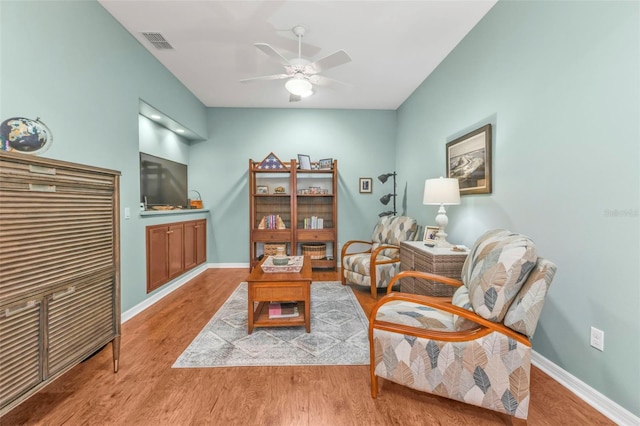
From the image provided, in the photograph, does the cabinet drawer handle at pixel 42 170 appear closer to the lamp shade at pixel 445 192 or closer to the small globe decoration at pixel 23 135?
the small globe decoration at pixel 23 135

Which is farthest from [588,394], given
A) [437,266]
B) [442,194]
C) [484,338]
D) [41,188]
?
[41,188]

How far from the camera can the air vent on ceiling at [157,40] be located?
275 cm

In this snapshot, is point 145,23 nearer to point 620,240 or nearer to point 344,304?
point 344,304

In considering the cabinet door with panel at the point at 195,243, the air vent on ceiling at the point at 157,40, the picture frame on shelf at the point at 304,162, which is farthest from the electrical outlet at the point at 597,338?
the cabinet door with panel at the point at 195,243

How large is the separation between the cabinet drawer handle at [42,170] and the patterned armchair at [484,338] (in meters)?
1.88

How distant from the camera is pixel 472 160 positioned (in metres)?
2.69

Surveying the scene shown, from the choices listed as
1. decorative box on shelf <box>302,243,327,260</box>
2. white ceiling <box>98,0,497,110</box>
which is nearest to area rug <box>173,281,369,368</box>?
decorative box on shelf <box>302,243,327,260</box>

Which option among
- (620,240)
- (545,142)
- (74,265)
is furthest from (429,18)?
(74,265)

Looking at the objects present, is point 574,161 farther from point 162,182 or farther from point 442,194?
point 162,182

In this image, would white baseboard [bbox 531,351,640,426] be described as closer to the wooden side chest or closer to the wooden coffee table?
the wooden side chest

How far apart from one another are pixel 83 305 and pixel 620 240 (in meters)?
3.01

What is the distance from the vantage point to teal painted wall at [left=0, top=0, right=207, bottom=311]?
1.75 meters

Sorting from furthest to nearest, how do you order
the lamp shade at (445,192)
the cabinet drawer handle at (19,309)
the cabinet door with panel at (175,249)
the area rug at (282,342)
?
the cabinet door with panel at (175,249)
the lamp shade at (445,192)
the area rug at (282,342)
the cabinet drawer handle at (19,309)

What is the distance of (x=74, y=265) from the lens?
1.56 m
